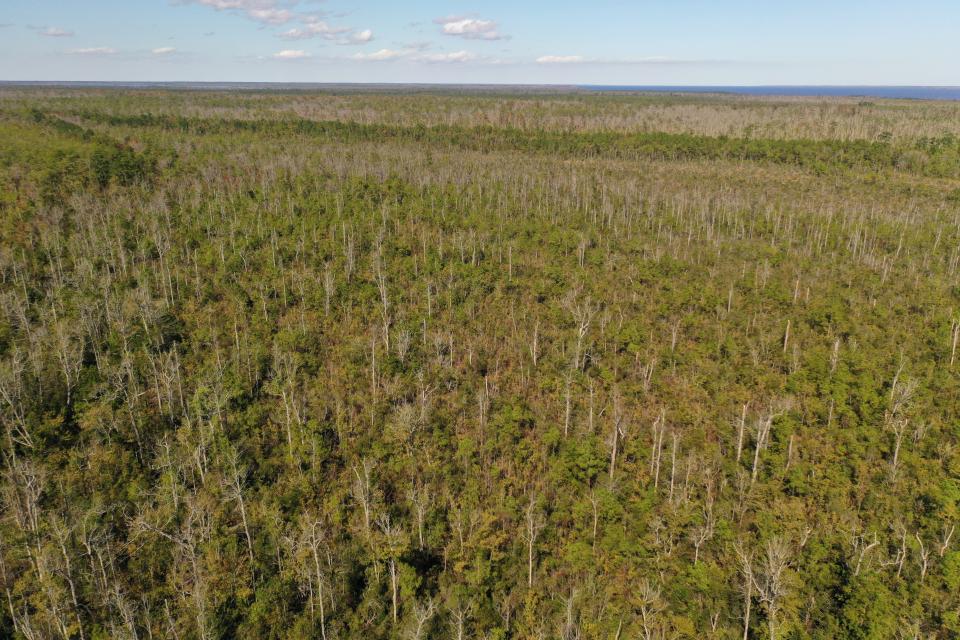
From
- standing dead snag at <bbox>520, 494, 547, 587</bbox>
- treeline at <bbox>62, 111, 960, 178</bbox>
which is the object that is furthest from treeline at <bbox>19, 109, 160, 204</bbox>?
standing dead snag at <bbox>520, 494, 547, 587</bbox>

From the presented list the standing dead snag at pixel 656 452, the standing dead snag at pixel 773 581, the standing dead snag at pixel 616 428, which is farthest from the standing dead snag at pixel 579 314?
the standing dead snag at pixel 773 581

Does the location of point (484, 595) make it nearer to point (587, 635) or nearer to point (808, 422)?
point (587, 635)

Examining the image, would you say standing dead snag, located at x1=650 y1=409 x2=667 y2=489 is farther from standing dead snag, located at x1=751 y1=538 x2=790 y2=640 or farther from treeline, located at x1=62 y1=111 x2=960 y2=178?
treeline, located at x1=62 y1=111 x2=960 y2=178

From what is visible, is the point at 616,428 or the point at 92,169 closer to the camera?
the point at 616,428

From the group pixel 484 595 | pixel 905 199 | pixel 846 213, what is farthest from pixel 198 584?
pixel 905 199

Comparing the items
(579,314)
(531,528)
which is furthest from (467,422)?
(579,314)

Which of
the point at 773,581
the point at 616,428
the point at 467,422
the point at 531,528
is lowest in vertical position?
the point at 531,528

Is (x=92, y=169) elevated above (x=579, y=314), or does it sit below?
above

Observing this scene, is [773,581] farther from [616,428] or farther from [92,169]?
[92,169]

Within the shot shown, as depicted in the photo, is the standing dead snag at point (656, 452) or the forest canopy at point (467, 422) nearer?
the forest canopy at point (467, 422)

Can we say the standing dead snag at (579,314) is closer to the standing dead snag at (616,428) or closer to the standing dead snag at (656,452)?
the standing dead snag at (616,428)
